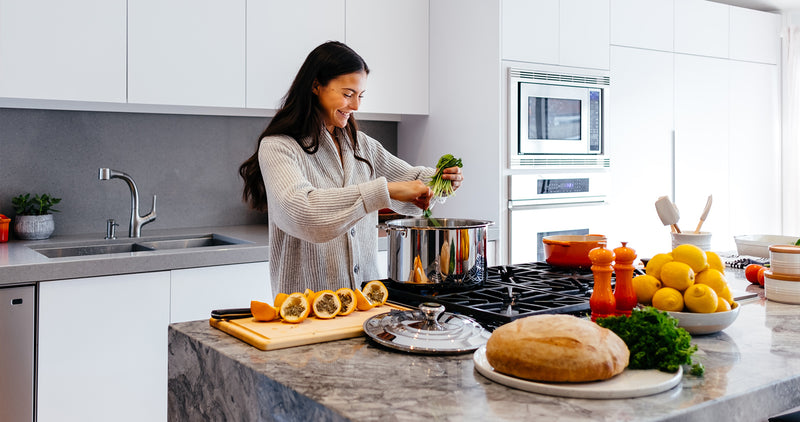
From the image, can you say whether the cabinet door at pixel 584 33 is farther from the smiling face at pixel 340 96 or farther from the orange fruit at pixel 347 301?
the orange fruit at pixel 347 301

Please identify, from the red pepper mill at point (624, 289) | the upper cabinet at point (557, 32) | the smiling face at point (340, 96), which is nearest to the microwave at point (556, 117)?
the upper cabinet at point (557, 32)

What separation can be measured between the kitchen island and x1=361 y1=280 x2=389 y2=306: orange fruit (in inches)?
10.9

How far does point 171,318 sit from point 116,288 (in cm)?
23

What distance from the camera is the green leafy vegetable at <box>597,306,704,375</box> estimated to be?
1087mm

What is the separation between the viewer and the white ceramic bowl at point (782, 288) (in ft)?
5.62

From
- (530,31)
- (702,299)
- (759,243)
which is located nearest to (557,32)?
(530,31)

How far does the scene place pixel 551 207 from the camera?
3.47 metres

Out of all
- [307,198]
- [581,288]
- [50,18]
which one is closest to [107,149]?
[50,18]

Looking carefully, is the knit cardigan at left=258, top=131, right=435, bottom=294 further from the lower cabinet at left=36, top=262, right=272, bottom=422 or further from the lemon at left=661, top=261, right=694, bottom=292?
the lemon at left=661, top=261, right=694, bottom=292

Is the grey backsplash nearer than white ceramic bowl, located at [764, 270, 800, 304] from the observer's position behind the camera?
No

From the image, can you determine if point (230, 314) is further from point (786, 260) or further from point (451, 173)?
point (786, 260)

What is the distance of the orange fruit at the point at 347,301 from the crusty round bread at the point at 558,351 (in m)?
0.48

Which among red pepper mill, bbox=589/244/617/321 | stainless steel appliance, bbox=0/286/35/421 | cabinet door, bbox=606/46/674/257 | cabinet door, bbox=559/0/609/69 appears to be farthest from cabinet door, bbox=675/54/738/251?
stainless steel appliance, bbox=0/286/35/421

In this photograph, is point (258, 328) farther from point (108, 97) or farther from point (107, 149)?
point (107, 149)
